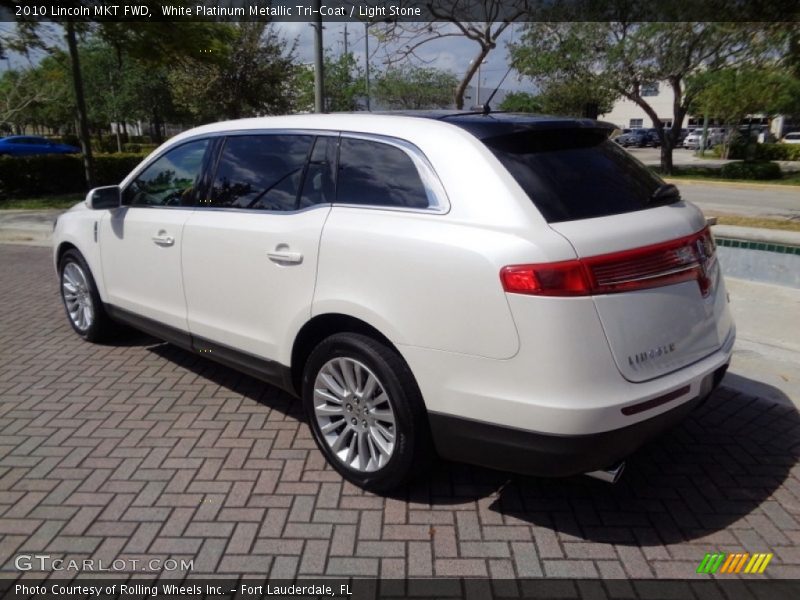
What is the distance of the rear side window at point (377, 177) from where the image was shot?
2.88 meters

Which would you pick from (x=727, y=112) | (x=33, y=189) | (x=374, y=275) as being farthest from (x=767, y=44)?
(x=727, y=112)

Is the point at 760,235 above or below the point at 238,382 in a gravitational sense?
above

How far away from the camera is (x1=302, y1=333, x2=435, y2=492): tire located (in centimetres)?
280

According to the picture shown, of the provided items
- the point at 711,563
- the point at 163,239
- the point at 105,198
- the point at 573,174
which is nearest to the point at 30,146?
the point at 105,198

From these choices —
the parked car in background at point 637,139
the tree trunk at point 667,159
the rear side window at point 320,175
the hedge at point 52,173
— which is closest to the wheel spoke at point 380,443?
the rear side window at point 320,175

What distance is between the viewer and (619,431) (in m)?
2.44

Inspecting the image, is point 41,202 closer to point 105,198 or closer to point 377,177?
point 105,198

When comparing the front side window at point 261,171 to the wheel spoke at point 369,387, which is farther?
the front side window at point 261,171

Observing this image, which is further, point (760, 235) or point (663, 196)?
point (760, 235)

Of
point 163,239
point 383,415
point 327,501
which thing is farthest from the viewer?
point 163,239

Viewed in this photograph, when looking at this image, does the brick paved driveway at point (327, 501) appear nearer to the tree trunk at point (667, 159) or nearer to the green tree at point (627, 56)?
the green tree at point (627, 56)

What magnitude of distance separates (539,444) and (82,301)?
437cm

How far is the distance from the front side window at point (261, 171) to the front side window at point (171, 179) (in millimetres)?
285

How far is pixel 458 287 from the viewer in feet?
8.21
